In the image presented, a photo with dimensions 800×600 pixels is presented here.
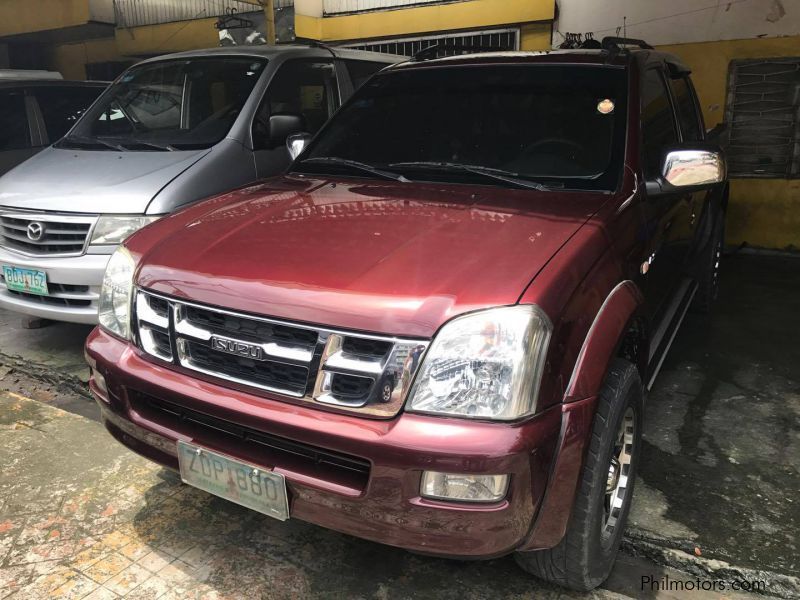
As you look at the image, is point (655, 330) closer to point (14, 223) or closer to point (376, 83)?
point (376, 83)

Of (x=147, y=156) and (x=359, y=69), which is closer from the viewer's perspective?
(x=147, y=156)

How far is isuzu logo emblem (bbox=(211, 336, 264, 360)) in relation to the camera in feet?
6.27

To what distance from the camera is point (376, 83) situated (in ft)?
11.1

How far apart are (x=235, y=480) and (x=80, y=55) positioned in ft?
42.5

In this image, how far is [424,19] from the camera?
27.4 feet

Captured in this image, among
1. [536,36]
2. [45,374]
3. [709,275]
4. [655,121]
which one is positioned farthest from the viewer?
[536,36]

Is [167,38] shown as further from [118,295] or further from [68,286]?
[118,295]

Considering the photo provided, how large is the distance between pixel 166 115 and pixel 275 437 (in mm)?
3361

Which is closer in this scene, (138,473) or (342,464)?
(342,464)

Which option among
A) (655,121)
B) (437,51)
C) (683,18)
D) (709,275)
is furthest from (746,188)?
(437,51)

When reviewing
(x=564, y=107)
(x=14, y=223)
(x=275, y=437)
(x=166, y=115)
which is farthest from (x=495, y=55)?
(x=14, y=223)

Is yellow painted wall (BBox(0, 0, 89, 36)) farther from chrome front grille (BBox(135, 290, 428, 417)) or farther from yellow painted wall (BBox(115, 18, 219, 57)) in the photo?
chrome front grille (BBox(135, 290, 428, 417))

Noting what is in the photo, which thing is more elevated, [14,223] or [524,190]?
[524,190]

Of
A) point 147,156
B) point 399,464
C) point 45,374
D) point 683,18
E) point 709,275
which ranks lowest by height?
point 45,374
